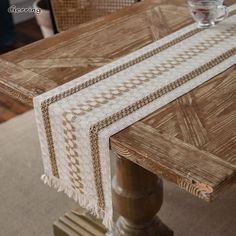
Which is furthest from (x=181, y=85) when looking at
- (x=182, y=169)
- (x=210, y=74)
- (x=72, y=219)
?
(x=72, y=219)

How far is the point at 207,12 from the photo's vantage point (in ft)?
4.64

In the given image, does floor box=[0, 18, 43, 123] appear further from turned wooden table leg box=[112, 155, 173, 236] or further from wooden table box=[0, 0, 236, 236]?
turned wooden table leg box=[112, 155, 173, 236]

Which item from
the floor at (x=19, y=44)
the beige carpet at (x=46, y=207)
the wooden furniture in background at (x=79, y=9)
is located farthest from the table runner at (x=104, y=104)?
the floor at (x=19, y=44)

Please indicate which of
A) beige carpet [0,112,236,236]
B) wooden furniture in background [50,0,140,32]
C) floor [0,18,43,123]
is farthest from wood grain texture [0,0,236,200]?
floor [0,18,43,123]

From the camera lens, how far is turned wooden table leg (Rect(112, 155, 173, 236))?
1249 mm

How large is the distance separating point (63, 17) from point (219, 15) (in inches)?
32.2

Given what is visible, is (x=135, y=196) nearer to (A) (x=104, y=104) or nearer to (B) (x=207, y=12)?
(A) (x=104, y=104)

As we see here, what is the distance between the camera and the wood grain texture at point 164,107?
0.91 metres

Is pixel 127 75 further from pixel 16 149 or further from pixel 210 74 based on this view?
pixel 16 149

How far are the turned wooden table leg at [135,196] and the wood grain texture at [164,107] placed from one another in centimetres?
23

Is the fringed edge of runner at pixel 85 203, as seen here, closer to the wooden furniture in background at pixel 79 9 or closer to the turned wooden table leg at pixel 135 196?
the turned wooden table leg at pixel 135 196

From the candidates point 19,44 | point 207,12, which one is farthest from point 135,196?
point 19,44

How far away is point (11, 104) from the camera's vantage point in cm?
249

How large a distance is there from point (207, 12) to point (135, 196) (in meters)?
0.54
